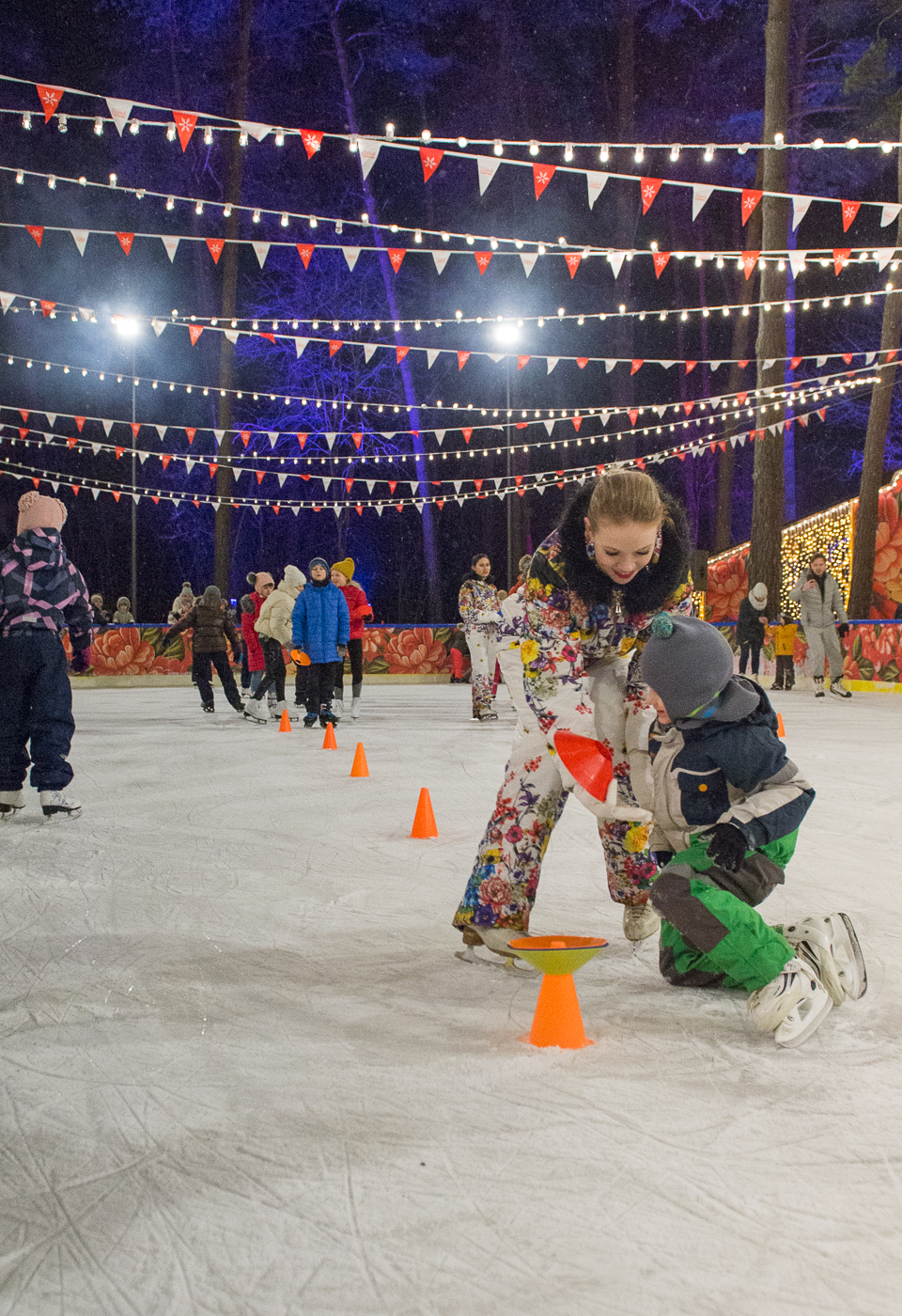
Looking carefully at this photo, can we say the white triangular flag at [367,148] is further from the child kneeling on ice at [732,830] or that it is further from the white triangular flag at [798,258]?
the child kneeling on ice at [732,830]

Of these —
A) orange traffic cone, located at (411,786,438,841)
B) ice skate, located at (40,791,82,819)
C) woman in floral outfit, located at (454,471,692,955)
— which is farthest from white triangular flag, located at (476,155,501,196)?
woman in floral outfit, located at (454,471,692,955)

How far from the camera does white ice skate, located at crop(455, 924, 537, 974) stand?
8.13 feet

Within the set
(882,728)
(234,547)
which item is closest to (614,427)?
(234,547)

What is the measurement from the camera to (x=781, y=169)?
44.2 feet

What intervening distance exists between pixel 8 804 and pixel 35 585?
1.00 m

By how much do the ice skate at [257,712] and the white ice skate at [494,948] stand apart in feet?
24.0

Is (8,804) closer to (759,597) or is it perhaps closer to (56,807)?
(56,807)

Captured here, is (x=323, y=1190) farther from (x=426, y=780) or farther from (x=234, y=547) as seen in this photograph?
(x=234, y=547)

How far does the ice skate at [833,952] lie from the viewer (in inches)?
85.8

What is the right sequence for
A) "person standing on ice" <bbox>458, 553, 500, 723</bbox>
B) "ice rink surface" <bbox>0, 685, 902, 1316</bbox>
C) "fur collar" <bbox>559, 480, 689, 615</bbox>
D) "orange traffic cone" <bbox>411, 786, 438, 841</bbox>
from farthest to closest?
"person standing on ice" <bbox>458, 553, 500, 723</bbox>
"orange traffic cone" <bbox>411, 786, 438, 841</bbox>
"fur collar" <bbox>559, 480, 689, 615</bbox>
"ice rink surface" <bbox>0, 685, 902, 1316</bbox>

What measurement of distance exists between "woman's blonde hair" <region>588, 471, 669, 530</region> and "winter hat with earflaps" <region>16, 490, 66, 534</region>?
324 centimetres

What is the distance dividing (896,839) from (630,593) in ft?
7.50

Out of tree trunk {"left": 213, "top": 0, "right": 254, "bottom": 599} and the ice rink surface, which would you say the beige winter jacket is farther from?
tree trunk {"left": 213, "top": 0, "right": 254, "bottom": 599}

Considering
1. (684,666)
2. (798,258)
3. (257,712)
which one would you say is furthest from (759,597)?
(684,666)
